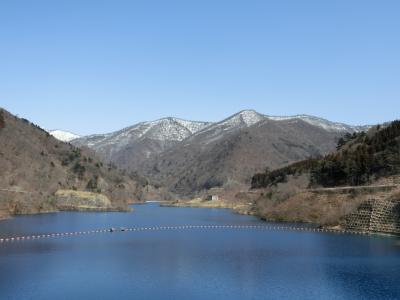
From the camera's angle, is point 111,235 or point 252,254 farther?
point 111,235

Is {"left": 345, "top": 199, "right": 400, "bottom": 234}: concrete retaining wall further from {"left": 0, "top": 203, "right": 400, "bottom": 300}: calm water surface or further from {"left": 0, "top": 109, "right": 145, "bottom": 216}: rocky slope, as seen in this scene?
{"left": 0, "top": 109, "right": 145, "bottom": 216}: rocky slope

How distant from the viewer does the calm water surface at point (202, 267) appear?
46719 mm

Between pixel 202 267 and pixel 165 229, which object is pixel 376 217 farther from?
pixel 202 267

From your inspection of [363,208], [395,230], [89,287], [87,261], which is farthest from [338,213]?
[89,287]

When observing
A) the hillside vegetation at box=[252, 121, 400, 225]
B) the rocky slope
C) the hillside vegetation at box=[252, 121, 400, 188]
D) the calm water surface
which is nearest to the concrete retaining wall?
the hillside vegetation at box=[252, 121, 400, 225]

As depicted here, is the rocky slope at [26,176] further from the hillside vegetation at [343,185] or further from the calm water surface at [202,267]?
the hillside vegetation at [343,185]

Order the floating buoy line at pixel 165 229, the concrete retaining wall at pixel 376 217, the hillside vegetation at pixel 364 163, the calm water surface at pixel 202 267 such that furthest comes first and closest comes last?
the hillside vegetation at pixel 364 163 < the concrete retaining wall at pixel 376 217 < the floating buoy line at pixel 165 229 < the calm water surface at pixel 202 267

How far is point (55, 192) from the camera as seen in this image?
170 meters

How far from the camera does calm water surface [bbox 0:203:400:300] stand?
46719 millimetres

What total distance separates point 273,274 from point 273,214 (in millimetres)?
74281

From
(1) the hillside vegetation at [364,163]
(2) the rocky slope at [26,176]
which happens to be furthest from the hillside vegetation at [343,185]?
(2) the rocky slope at [26,176]

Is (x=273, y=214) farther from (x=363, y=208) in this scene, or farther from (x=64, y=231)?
(x=64, y=231)

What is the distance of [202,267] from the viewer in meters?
59.1

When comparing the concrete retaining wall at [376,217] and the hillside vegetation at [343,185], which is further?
the hillside vegetation at [343,185]
